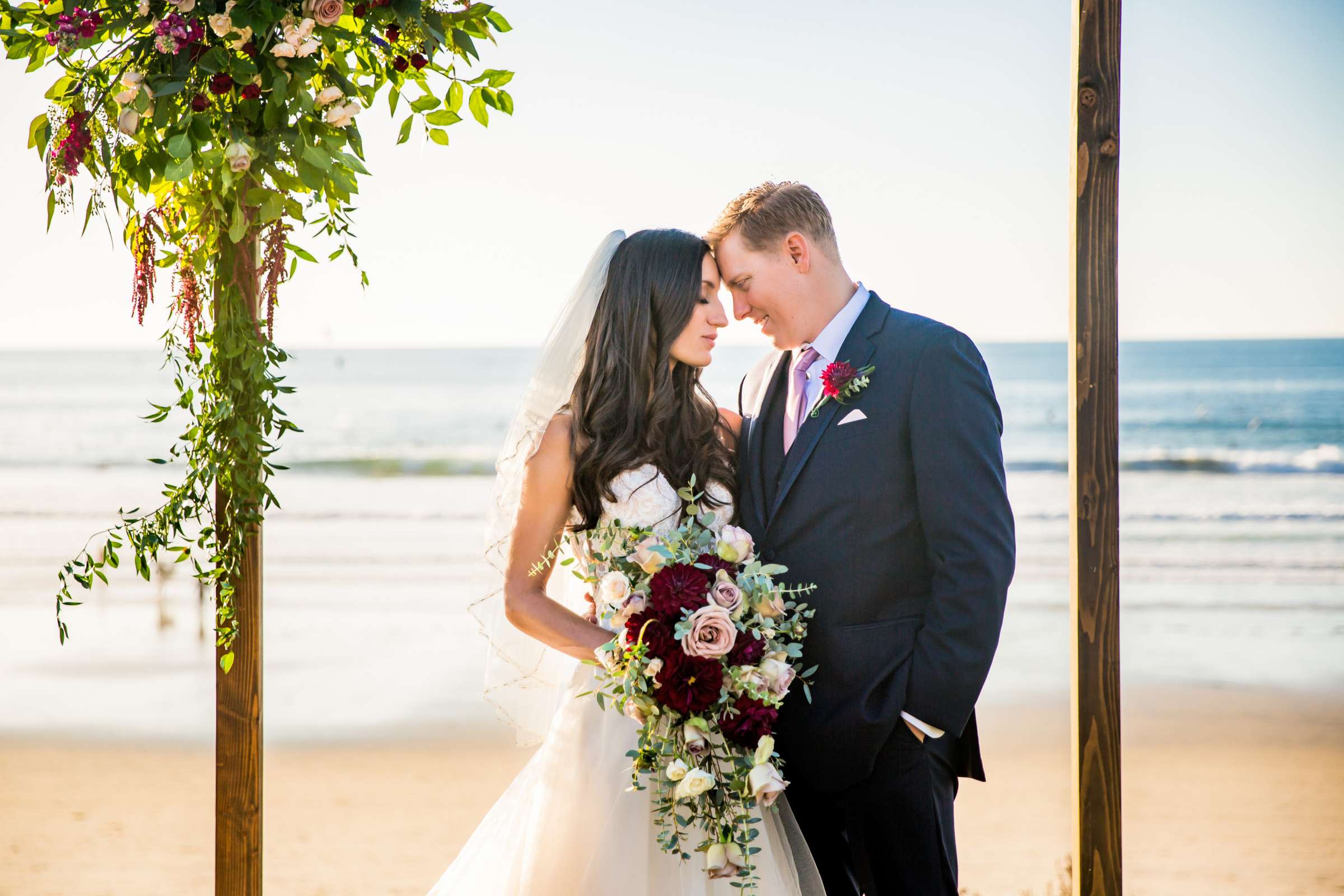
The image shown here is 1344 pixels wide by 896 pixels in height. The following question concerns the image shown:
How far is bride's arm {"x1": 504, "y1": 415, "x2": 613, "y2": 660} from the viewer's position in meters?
2.40

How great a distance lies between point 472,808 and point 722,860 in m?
3.39

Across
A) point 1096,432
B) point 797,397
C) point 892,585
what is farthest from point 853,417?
point 1096,432

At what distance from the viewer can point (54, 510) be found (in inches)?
487

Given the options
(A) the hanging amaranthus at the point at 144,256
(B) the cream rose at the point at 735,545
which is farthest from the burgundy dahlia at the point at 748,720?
(A) the hanging amaranthus at the point at 144,256

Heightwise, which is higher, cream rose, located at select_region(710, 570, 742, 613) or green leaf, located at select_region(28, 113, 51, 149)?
green leaf, located at select_region(28, 113, 51, 149)

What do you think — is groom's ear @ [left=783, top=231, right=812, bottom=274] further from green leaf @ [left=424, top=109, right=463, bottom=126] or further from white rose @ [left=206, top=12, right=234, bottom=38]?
white rose @ [left=206, top=12, right=234, bottom=38]

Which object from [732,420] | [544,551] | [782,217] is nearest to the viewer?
[544,551]

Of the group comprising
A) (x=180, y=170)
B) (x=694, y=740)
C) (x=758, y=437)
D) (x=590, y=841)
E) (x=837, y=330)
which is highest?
(x=180, y=170)

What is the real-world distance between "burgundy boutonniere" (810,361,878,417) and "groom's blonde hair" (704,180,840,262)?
0.40 metres

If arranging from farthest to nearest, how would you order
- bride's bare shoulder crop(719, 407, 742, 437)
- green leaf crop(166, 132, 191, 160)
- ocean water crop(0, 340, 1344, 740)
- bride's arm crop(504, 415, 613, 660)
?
ocean water crop(0, 340, 1344, 740) < bride's bare shoulder crop(719, 407, 742, 437) < bride's arm crop(504, 415, 613, 660) < green leaf crop(166, 132, 191, 160)

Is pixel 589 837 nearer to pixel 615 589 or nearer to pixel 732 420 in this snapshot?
pixel 615 589

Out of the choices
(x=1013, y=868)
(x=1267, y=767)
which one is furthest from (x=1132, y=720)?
(x=1013, y=868)

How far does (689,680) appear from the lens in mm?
1980

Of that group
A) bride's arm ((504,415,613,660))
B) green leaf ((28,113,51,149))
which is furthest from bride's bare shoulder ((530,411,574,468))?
green leaf ((28,113,51,149))
